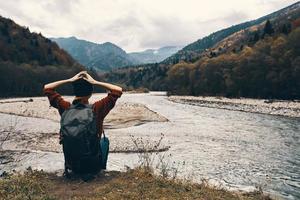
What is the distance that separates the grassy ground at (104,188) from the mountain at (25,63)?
419 ft

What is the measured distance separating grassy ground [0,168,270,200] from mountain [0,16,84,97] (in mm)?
127639

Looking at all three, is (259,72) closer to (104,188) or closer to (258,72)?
(258,72)

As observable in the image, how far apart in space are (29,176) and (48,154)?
33.8 ft

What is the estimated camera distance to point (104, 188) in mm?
11031

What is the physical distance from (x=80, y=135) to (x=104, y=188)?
1657mm

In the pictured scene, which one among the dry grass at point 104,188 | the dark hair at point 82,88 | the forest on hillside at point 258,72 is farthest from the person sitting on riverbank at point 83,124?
the forest on hillside at point 258,72

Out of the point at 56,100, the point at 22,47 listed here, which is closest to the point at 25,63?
the point at 22,47

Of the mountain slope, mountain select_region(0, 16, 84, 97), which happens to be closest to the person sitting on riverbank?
mountain select_region(0, 16, 84, 97)

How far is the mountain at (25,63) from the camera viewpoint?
13625cm

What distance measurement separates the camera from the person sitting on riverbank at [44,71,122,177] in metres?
11.2

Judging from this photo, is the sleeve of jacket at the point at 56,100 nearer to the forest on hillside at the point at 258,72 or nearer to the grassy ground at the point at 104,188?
the grassy ground at the point at 104,188

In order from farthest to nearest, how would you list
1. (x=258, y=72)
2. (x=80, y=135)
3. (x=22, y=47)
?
1. (x=22, y=47)
2. (x=258, y=72)
3. (x=80, y=135)

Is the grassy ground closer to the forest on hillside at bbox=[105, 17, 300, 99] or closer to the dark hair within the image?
the dark hair

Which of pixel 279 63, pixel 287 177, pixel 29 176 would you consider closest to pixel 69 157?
pixel 29 176
